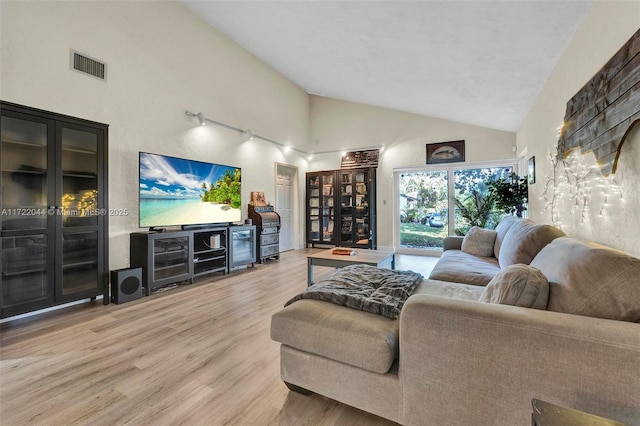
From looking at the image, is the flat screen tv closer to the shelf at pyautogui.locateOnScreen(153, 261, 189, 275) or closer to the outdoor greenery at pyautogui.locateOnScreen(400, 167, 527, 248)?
the shelf at pyautogui.locateOnScreen(153, 261, 189, 275)

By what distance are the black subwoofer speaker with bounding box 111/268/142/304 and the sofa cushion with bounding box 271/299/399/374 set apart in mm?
2301

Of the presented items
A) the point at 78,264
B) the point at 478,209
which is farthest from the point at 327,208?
the point at 78,264

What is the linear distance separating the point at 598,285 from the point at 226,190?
4210mm

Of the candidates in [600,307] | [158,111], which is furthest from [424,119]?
[600,307]

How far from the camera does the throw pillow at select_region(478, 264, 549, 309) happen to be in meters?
1.08

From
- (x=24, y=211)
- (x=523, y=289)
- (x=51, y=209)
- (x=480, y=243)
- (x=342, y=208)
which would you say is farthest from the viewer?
(x=342, y=208)

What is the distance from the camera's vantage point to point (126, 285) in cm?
287

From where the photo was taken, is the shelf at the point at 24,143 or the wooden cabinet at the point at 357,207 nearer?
the shelf at the point at 24,143

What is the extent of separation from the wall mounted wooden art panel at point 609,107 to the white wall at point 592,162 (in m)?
0.06

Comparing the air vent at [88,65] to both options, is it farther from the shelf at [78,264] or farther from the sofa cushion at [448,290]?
the sofa cushion at [448,290]

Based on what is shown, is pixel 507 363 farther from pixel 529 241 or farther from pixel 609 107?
pixel 609 107

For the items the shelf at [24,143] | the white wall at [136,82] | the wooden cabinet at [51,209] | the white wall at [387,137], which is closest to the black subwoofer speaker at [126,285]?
the wooden cabinet at [51,209]

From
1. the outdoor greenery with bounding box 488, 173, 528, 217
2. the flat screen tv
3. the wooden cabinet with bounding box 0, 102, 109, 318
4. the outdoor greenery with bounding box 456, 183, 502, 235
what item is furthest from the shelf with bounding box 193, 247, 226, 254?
the outdoor greenery with bounding box 456, 183, 502, 235

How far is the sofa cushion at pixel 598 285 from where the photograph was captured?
3.02ft
